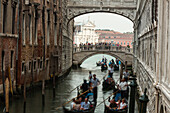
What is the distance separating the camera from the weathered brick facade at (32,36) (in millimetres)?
12105

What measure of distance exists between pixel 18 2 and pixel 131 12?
1153cm

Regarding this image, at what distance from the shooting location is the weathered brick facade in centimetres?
1211

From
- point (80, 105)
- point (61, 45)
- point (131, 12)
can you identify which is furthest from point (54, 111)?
point (131, 12)

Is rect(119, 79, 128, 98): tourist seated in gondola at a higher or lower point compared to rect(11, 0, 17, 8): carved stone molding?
lower

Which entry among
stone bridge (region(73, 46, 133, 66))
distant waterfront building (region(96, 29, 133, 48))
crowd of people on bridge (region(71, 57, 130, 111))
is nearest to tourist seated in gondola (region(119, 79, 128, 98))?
crowd of people on bridge (region(71, 57, 130, 111))

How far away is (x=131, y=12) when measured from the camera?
23125 mm

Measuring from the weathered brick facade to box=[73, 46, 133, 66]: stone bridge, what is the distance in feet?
36.8

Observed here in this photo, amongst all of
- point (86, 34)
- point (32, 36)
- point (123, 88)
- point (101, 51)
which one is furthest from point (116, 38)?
point (123, 88)

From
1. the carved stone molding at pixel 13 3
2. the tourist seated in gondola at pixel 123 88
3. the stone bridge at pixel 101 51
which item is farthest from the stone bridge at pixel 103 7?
the tourist seated in gondola at pixel 123 88

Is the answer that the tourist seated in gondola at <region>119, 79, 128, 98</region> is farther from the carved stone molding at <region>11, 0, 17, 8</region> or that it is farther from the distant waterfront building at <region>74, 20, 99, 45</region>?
the distant waterfront building at <region>74, 20, 99, 45</region>

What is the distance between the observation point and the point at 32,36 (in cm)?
1524

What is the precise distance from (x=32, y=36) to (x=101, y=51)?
1826 centimetres

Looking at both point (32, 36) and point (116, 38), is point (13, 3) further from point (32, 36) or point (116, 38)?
point (116, 38)

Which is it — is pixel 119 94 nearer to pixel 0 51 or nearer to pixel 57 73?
pixel 0 51
